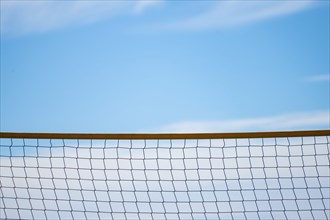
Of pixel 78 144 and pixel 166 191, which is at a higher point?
pixel 78 144

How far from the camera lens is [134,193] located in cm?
796

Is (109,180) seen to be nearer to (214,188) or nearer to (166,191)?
(166,191)

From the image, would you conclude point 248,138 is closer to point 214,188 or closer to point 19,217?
point 214,188

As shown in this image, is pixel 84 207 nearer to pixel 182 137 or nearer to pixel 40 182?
pixel 40 182

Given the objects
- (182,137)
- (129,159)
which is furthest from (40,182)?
(182,137)

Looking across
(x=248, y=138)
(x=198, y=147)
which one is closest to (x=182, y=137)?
(x=198, y=147)

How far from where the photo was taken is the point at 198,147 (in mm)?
7984

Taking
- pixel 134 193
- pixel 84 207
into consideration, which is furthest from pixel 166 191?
pixel 84 207

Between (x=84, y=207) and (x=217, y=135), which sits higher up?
(x=217, y=135)

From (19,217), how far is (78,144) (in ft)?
3.17

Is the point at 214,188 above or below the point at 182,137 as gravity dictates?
below

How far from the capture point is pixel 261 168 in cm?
788

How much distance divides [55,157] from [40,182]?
0.31m

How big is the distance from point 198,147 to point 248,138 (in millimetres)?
530
